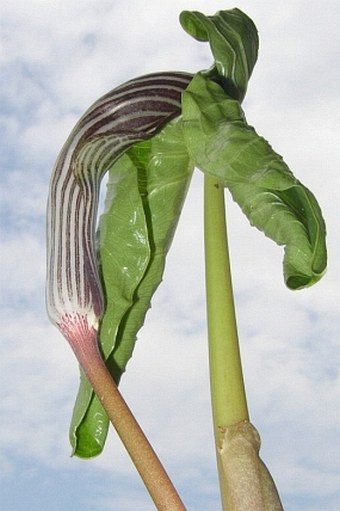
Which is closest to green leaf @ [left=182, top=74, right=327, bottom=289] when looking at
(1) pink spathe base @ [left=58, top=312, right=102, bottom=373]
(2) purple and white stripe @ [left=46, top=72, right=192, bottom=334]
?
(2) purple and white stripe @ [left=46, top=72, right=192, bottom=334]

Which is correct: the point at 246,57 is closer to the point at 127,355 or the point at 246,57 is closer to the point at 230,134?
the point at 230,134

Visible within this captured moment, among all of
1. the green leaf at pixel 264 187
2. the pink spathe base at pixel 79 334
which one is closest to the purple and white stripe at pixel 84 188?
the pink spathe base at pixel 79 334

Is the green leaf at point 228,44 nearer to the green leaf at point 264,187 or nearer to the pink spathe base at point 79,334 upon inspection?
the green leaf at point 264,187

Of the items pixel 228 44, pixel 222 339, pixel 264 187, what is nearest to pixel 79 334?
pixel 222 339

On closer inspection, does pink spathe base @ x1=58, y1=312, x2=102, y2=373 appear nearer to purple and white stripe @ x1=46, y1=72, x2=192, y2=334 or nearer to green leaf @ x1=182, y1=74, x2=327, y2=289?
purple and white stripe @ x1=46, y1=72, x2=192, y2=334

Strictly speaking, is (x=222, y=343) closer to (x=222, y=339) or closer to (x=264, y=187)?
(x=222, y=339)
